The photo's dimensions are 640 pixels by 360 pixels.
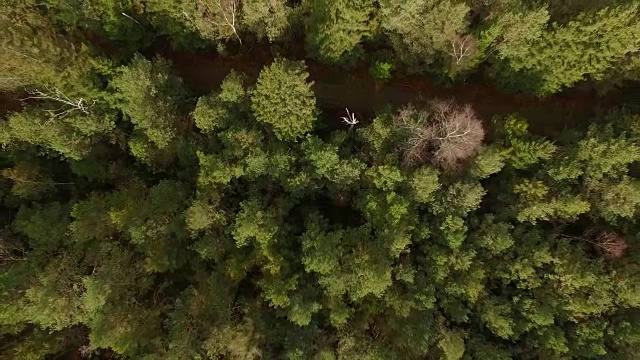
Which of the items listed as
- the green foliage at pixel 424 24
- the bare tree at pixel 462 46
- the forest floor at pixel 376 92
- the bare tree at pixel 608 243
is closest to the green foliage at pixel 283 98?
the forest floor at pixel 376 92

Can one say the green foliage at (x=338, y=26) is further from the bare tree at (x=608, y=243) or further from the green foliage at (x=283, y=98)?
the bare tree at (x=608, y=243)

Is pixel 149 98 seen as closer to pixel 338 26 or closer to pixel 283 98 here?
pixel 283 98

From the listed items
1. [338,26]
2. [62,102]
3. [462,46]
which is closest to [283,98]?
[338,26]

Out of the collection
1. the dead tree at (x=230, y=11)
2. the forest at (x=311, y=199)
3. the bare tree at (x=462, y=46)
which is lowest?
the forest at (x=311, y=199)

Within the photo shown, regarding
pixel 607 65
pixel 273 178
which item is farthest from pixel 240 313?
pixel 607 65

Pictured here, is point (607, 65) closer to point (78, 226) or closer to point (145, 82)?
point (145, 82)

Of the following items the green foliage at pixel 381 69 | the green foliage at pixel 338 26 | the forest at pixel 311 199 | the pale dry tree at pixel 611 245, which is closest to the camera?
the forest at pixel 311 199

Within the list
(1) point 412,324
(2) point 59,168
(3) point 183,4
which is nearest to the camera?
(1) point 412,324
